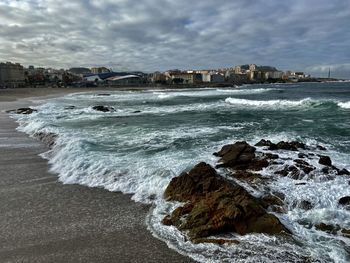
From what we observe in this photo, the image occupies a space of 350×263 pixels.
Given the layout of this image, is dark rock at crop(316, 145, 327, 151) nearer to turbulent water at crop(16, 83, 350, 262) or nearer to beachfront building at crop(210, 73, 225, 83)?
turbulent water at crop(16, 83, 350, 262)

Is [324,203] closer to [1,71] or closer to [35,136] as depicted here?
[35,136]

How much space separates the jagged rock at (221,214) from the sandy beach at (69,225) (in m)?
0.74

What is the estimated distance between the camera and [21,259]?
5.62 meters

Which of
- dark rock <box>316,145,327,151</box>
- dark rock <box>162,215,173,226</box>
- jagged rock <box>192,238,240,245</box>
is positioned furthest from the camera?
dark rock <box>316,145,327,151</box>

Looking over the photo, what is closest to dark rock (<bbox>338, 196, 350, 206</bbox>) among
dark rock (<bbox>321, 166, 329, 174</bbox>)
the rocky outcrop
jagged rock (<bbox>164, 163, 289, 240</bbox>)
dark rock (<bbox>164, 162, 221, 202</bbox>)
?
the rocky outcrop

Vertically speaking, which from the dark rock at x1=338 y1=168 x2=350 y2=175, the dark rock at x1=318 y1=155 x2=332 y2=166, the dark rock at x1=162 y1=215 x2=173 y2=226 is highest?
the dark rock at x1=318 y1=155 x2=332 y2=166

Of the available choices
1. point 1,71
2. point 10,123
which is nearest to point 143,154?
point 10,123

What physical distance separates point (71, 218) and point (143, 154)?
503 centimetres

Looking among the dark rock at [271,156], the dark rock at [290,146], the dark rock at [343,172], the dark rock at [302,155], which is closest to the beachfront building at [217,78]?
the dark rock at [290,146]

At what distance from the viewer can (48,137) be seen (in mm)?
15891

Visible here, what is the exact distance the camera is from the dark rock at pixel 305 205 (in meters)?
7.07

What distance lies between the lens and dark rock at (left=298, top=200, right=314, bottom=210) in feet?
23.2

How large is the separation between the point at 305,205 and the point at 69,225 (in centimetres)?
500

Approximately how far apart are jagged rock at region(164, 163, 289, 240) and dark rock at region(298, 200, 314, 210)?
3.15ft
